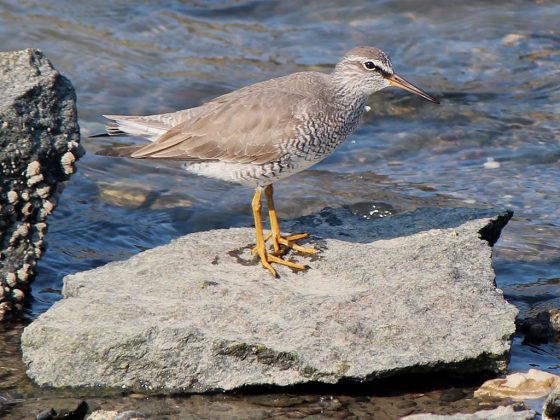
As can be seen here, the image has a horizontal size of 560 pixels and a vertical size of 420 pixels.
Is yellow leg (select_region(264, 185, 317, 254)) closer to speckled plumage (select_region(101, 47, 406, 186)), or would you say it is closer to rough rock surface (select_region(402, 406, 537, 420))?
speckled plumage (select_region(101, 47, 406, 186))

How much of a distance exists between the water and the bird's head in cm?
186

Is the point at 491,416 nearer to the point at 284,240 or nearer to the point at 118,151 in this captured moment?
the point at 284,240

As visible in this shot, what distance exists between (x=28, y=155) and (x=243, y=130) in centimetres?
162

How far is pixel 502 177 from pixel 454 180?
495mm

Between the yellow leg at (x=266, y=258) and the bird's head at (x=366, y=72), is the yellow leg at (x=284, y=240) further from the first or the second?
the bird's head at (x=366, y=72)

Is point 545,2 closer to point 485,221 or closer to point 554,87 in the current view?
point 554,87

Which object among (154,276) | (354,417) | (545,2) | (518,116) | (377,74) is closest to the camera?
(354,417)

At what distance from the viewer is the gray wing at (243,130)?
7.06 meters

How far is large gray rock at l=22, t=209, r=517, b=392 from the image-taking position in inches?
220

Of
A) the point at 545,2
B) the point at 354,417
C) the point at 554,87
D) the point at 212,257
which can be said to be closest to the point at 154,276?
the point at 212,257

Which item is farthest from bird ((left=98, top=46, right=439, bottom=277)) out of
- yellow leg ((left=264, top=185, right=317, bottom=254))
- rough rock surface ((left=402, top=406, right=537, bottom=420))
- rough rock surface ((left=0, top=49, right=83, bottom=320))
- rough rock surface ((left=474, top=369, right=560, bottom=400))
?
rough rock surface ((left=402, top=406, right=537, bottom=420))

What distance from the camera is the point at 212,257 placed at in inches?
264

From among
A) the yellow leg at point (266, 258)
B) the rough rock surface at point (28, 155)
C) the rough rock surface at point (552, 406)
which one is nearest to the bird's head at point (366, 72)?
the yellow leg at point (266, 258)

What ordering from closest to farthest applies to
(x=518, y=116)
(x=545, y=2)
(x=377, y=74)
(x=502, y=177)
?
1. (x=377, y=74)
2. (x=502, y=177)
3. (x=518, y=116)
4. (x=545, y=2)
